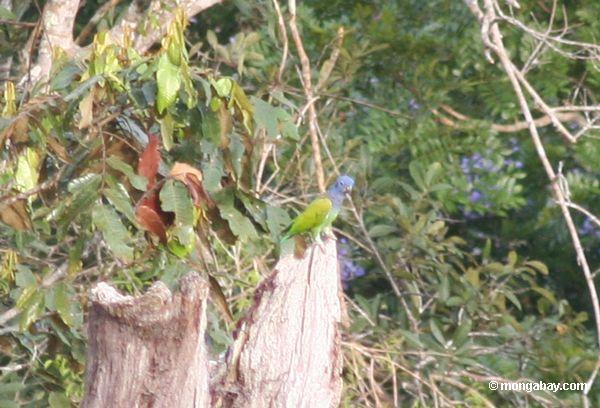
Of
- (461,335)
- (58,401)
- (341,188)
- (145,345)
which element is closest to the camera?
(145,345)

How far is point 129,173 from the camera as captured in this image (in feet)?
8.83

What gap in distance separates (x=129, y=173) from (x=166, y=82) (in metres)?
0.21

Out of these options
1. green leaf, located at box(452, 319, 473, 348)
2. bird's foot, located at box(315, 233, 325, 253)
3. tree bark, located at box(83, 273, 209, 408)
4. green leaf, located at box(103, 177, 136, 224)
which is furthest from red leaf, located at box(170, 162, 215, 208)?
green leaf, located at box(452, 319, 473, 348)

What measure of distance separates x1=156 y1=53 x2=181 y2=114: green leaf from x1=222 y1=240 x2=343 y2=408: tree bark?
46cm

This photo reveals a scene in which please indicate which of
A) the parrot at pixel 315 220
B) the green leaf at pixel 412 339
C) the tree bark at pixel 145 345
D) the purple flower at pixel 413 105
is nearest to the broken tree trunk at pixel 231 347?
the tree bark at pixel 145 345

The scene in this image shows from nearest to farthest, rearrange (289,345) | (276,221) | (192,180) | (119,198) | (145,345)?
(145,345) → (289,345) → (119,198) → (192,180) → (276,221)

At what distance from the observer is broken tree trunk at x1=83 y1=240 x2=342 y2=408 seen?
2.14 meters

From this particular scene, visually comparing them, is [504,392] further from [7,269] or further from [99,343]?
Result: [99,343]

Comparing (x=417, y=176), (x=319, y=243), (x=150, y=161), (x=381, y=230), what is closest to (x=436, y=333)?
(x=381, y=230)

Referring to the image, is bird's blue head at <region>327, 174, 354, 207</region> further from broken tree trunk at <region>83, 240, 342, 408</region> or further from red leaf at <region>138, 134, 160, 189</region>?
red leaf at <region>138, 134, 160, 189</region>

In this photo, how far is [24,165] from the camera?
2.96m

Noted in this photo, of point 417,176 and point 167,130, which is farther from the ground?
point 167,130

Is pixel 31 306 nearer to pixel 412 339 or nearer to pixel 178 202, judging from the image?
pixel 178 202

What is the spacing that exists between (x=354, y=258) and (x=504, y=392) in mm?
810
